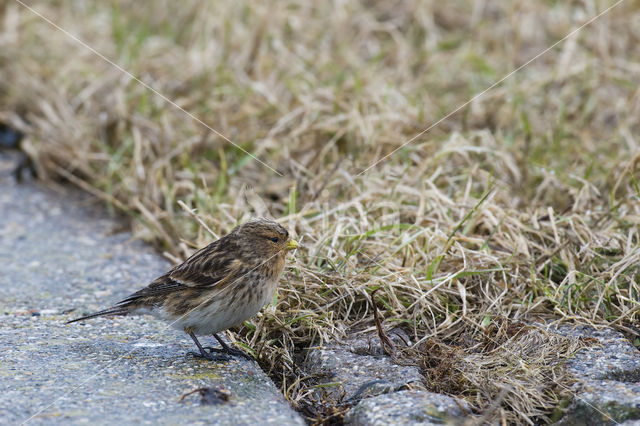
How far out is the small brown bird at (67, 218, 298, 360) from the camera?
10.9 feet

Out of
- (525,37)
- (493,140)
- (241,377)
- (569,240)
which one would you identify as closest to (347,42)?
(525,37)

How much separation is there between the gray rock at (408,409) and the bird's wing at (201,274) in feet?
2.73

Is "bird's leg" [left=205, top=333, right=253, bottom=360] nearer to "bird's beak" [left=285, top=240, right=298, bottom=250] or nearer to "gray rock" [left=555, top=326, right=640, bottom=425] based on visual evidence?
"bird's beak" [left=285, top=240, right=298, bottom=250]

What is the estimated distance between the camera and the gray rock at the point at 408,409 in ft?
9.03

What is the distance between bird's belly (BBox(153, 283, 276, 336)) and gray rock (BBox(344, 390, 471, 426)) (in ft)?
2.04

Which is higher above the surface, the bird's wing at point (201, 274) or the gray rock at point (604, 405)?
the bird's wing at point (201, 274)

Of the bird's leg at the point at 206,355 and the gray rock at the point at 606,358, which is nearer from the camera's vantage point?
the gray rock at the point at 606,358

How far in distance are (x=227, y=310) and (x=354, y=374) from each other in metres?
0.56

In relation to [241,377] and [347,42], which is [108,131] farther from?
[241,377]

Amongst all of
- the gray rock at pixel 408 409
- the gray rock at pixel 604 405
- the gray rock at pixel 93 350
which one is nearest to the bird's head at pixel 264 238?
the gray rock at pixel 93 350

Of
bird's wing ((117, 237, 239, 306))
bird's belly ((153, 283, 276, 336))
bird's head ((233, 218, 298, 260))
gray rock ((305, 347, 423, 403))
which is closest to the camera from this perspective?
gray rock ((305, 347, 423, 403))

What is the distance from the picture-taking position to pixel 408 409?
2.80 meters

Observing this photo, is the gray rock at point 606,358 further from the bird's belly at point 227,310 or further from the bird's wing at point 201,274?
the bird's wing at point 201,274

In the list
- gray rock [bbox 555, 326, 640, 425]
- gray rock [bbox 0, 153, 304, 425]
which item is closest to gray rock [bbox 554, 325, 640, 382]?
gray rock [bbox 555, 326, 640, 425]
